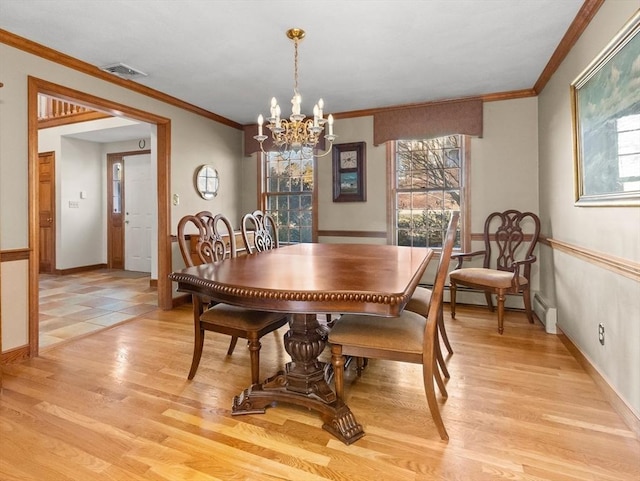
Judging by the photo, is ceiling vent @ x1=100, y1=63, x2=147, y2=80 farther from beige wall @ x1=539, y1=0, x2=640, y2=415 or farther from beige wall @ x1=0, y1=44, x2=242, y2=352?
beige wall @ x1=539, y1=0, x2=640, y2=415

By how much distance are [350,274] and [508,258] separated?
2729 millimetres

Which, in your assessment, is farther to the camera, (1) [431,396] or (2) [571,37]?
(2) [571,37]

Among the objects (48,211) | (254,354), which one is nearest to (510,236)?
(254,354)

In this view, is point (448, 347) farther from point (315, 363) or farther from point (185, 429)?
point (185, 429)

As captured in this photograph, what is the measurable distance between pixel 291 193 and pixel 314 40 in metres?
2.49

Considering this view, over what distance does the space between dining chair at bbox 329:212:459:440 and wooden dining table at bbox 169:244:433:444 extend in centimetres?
15

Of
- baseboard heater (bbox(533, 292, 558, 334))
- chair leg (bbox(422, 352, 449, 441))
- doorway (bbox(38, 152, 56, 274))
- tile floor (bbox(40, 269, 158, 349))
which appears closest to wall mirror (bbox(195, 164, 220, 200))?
tile floor (bbox(40, 269, 158, 349))

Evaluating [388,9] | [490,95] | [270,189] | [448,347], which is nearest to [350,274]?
[448,347]

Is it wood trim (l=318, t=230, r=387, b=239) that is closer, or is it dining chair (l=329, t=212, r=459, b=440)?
dining chair (l=329, t=212, r=459, b=440)

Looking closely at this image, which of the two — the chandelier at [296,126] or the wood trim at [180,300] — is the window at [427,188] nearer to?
the chandelier at [296,126]

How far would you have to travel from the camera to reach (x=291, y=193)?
16.2 feet

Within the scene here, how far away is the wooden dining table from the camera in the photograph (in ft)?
4.53

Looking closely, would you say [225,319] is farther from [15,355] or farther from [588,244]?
[588,244]

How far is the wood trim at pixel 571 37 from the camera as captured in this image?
7.11 ft
